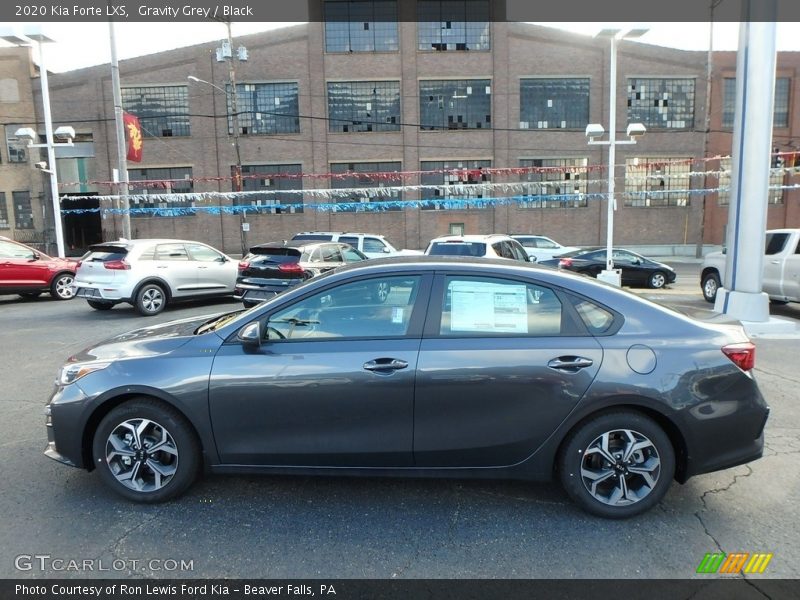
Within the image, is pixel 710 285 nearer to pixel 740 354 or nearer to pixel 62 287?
pixel 740 354

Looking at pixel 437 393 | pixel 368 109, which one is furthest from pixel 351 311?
pixel 368 109

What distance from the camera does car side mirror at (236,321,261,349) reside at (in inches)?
128

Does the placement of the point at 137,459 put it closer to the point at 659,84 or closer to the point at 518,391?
the point at 518,391

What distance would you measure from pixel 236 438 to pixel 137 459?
2.17ft

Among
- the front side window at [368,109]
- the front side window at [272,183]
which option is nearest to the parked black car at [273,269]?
the front side window at [272,183]

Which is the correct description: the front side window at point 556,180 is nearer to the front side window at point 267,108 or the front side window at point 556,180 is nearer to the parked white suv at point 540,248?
the parked white suv at point 540,248

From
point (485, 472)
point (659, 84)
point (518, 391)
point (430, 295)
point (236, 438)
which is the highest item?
point (659, 84)

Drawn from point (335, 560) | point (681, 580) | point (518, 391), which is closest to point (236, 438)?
point (335, 560)

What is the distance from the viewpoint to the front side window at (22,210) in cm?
3161

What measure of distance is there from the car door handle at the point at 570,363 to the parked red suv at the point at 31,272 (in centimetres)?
1348

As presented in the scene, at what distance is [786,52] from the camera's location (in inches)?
1233

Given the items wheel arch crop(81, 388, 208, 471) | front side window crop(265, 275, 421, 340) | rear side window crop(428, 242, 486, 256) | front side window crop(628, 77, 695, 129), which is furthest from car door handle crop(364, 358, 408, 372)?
front side window crop(628, 77, 695, 129)

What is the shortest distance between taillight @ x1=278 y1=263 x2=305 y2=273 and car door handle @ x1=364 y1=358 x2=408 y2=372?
738 centimetres

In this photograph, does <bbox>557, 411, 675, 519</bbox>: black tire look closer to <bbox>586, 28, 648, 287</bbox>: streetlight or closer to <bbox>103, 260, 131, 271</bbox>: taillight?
<bbox>103, 260, 131, 271</bbox>: taillight
